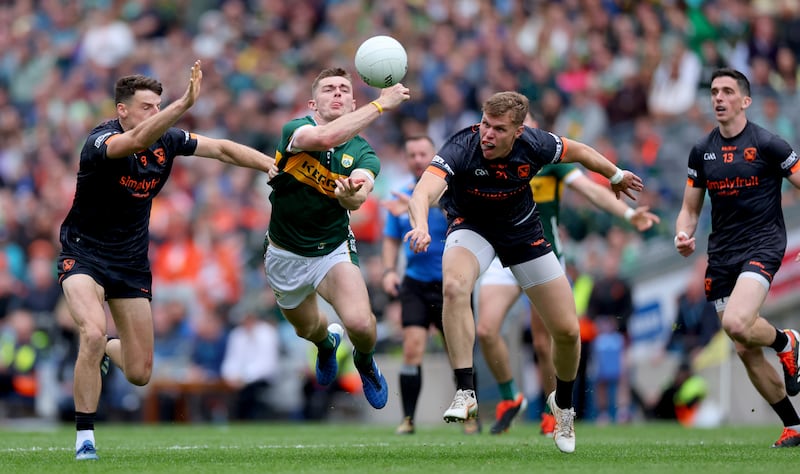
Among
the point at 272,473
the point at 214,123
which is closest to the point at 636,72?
the point at 214,123

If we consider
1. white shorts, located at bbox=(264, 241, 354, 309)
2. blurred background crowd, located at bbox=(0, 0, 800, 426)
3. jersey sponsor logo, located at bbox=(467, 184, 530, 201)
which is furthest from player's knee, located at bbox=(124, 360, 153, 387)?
blurred background crowd, located at bbox=(0, 0, 800, 426)

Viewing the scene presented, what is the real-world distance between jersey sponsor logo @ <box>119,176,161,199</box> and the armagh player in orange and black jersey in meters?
4.07

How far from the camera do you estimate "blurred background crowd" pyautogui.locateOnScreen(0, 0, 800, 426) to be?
18.5 m

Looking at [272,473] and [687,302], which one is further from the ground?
[687,302]

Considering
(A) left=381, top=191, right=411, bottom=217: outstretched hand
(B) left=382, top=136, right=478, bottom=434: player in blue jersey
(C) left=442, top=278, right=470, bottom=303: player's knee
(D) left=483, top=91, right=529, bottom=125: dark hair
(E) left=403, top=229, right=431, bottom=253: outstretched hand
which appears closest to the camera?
(E) left=403, top=229, right=431, bottom=253: outstretched hand

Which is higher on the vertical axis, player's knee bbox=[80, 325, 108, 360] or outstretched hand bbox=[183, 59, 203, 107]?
outstretched hand bbox=[183, 59, 203, 107]

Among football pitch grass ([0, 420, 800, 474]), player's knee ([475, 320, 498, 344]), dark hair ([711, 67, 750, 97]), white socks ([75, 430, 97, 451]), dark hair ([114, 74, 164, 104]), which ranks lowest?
football pitch grass ([0, 420, 800, 474])

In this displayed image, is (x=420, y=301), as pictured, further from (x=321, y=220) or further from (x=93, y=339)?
(x=93, y=339)

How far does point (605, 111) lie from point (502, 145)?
35.3ft

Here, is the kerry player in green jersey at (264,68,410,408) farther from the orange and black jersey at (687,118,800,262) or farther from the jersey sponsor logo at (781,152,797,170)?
the jersey sponsor logo at (781,152,797,170)

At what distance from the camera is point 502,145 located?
943 cm

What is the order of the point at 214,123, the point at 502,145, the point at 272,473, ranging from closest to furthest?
the point at 272,473, the point at 502,145, the point at 214,123

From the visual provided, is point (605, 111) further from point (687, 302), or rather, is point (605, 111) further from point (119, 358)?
point (119, 358)

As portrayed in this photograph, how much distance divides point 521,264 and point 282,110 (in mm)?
13623
